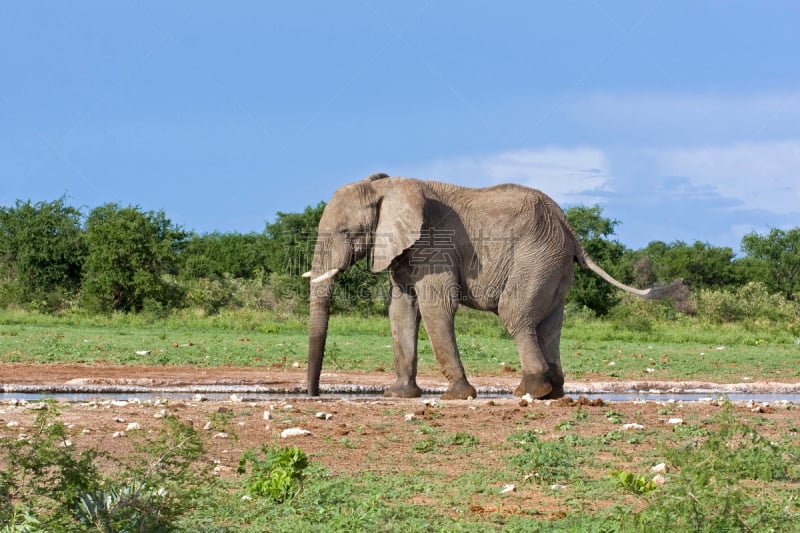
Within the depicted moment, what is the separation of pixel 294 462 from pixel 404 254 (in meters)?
7.46

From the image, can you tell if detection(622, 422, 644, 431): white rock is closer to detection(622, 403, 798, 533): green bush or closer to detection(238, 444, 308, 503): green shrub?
detection(622, 403, 798, 533): green bush

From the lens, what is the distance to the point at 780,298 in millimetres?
54031

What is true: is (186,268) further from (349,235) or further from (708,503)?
(708,503)

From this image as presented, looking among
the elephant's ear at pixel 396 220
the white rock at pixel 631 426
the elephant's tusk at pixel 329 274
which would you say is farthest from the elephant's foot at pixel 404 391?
the white rock at pixel 631 426

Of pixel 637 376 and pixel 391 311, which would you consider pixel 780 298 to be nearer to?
pixel 637 376

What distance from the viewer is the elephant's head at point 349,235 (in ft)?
52.4

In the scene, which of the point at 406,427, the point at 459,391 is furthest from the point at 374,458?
the point at 459,391

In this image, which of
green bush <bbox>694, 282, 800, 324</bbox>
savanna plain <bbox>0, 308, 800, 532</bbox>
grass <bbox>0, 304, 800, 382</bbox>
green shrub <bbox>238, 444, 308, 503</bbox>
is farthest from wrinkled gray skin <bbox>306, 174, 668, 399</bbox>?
green bush <bbox>694, 282, 800, 324</bbox>

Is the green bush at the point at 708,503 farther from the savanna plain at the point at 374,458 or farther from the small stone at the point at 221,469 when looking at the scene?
the small stone at the point at 221,469

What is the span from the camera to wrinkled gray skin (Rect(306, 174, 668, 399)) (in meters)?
15.9

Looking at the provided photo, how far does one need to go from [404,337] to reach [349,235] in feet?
5.79

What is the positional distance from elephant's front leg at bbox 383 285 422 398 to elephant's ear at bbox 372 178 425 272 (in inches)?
27.6

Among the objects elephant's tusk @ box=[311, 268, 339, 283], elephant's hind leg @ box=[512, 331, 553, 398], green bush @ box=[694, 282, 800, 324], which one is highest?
green bush @ box=[694, 282, 800, 324]

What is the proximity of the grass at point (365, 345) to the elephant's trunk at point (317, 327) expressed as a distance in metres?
6.05
